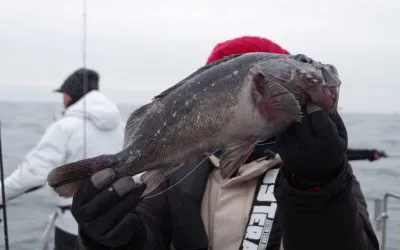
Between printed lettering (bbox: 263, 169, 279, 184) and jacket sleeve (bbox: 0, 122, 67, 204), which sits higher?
printed lettering (bbox: 263, 169, 279, 184)

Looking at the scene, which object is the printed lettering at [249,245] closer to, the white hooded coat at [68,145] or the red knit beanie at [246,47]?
the red knit beanie at [246,47]

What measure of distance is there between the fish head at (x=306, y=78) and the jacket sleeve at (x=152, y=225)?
107 cm

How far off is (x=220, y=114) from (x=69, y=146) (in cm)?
335

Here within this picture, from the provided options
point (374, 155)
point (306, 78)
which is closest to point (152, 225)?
point (306, 78)

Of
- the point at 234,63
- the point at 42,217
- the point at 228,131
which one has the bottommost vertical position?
the point at 42,217

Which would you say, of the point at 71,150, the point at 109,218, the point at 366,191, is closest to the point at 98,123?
the point at 71,150

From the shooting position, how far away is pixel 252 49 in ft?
9.64

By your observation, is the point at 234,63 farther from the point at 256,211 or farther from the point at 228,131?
the point at 256,211

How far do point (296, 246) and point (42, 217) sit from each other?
29.7 ft

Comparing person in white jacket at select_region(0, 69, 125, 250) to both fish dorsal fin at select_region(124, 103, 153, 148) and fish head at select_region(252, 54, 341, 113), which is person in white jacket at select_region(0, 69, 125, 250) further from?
fish head at select_region(252, 54, 341, 113)

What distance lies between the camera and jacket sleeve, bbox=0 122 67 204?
16.4 ft

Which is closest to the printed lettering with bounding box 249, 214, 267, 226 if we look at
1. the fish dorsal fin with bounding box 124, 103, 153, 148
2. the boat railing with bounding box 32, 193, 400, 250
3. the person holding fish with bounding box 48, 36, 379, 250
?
the person holding fish with bounding box 48, 36, 379, 250

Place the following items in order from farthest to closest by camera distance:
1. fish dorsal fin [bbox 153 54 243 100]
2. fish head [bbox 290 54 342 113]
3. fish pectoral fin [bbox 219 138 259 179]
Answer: fish dorsal fin [bbox 153 54 243 100] → fish pectoral fin [bbox 219 138 259 179] → fish head [bbox 290 54 342 113]

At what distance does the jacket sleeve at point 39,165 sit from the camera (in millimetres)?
5012
